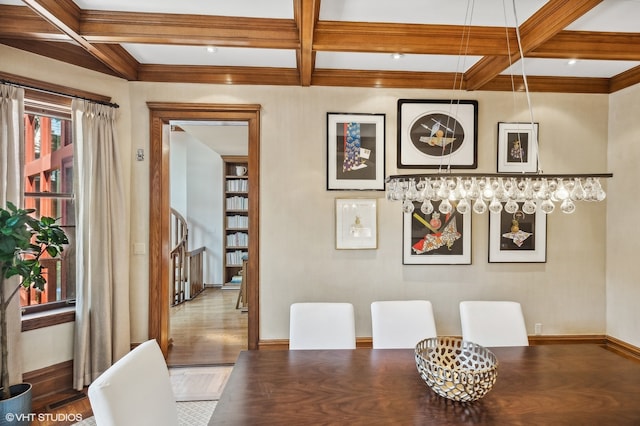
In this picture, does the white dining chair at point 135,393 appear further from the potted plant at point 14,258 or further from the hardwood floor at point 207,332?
the hardwood floor at point 207,332

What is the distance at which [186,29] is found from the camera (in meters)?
2.30

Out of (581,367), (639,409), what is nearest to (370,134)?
(581,367)

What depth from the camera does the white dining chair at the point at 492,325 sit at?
7.66 feet

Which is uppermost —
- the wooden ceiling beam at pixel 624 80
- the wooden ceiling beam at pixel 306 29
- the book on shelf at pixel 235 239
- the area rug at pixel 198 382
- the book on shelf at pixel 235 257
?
the wooden ceiling beam at pixel 624 80

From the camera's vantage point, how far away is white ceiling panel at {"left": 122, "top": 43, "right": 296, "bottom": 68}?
8.87 feet

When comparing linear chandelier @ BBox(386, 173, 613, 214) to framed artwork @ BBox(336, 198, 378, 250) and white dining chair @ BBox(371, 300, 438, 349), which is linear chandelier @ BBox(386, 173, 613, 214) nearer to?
white dining chair @ BBox(371, 300, 438, 349)

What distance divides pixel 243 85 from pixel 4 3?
1614mm

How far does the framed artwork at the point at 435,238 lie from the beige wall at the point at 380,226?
0.24 ft

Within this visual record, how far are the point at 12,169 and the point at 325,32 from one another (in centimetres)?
238

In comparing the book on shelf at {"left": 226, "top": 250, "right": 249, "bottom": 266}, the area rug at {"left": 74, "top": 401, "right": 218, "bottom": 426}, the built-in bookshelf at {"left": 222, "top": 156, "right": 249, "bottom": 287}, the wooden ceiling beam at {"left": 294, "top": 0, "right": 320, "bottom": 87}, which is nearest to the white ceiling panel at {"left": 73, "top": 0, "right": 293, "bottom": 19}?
the wooden ceiling beam at {"left": 294, "top": 0, "right": 320, "bottom": 87}

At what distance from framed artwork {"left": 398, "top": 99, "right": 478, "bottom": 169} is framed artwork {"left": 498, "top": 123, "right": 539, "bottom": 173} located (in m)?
0.25

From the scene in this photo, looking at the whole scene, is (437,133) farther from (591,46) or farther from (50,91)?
(50,91)

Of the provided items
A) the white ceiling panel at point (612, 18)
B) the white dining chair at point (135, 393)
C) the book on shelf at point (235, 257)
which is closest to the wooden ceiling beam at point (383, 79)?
the white ceiling panel at point (612, 18)

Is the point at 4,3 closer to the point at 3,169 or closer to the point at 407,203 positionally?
the point at 3,169
